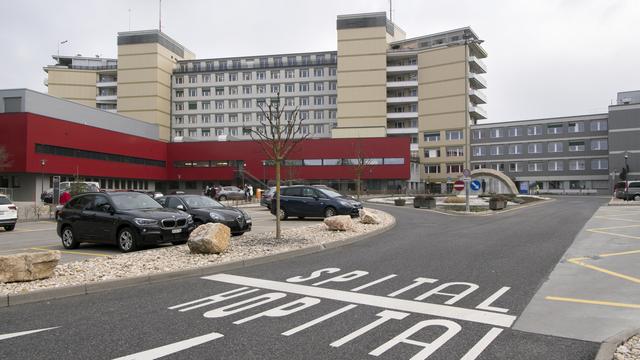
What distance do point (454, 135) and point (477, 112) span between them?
7.47 metres

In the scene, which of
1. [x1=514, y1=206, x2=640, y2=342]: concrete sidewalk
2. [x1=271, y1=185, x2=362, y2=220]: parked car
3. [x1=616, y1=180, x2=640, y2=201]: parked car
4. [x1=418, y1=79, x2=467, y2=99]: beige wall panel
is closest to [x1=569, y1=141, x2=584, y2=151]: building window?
[x1=418, y1=79, x2=467, y2=99]: beige wall panel

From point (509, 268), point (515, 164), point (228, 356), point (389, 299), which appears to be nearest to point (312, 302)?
point (389, 299)

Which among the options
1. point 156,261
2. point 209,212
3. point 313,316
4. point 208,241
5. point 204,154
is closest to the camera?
point 313,316

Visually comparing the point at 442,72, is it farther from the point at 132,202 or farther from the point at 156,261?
the point at 156,261

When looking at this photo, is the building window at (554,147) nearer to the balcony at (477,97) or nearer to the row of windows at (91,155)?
the balcony at (477,97)

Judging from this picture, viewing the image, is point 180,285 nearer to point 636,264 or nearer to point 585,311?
point 585,311

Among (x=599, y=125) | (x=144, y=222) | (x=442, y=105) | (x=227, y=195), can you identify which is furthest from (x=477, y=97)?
(x=144, y=222)

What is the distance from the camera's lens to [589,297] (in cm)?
675

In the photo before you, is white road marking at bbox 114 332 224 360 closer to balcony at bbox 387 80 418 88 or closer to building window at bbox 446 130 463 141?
building window at bbox 446 130 463 141

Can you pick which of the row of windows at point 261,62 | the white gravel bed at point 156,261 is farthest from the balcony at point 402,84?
the white gravel bed at point 156,261

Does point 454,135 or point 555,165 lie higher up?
point 454,135

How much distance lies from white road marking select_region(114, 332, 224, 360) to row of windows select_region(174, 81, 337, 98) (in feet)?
285

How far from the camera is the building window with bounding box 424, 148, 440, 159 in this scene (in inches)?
3253

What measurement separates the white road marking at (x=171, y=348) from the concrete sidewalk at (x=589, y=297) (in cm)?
336
